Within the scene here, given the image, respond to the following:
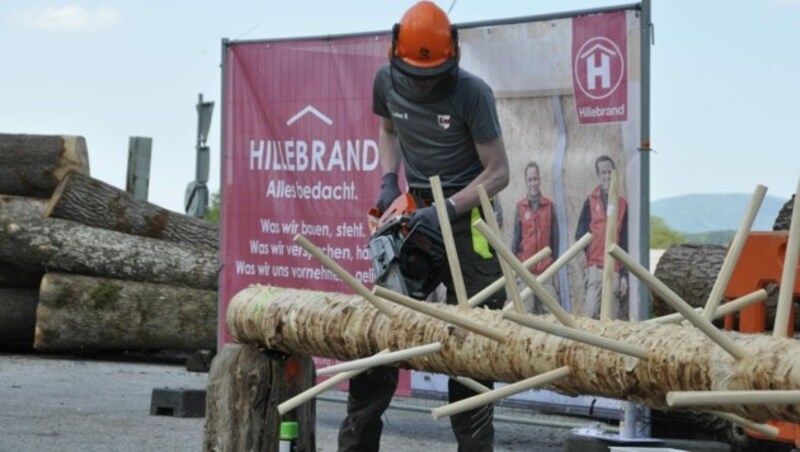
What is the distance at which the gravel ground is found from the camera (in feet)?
26.7

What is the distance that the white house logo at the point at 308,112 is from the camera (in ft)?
29.3

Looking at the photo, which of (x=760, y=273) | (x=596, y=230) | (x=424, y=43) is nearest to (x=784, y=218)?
(x=596, y=230)

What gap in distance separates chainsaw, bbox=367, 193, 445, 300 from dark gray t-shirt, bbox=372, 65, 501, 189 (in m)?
0.49

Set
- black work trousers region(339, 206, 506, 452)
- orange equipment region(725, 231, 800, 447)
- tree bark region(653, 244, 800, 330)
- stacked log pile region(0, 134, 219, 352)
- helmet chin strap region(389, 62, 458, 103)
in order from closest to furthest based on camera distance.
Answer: black work trousers region(339, 206, 506, 452) → helmet chin strap region(389, 62, 458, 103) → orange equipment region(725, 231, 800, 447) → tree bark region(653, 244, 800, 330) → stacked log pile region(0, 134, 219, 352)

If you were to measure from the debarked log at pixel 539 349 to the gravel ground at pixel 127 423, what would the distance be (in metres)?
3.21

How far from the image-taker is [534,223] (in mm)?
8188

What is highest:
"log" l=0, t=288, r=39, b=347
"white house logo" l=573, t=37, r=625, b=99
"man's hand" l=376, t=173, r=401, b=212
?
"white house logo" l=573, t=37, r=625, b=99

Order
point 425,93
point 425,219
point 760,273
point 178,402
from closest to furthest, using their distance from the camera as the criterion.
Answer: point 425,219, point 425,93, point 760,273, point 178,402

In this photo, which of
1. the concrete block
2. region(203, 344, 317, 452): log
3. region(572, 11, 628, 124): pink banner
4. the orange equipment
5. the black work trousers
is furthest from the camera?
the concrete block

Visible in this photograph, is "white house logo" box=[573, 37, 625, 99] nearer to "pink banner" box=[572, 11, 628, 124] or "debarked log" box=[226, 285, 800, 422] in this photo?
"pink banner" box=[572, 11, 628, 124]

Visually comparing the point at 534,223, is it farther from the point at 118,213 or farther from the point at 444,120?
the point at 118,213

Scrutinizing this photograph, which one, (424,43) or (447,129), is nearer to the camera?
(424,43)

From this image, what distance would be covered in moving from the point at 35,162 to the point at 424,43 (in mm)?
8932

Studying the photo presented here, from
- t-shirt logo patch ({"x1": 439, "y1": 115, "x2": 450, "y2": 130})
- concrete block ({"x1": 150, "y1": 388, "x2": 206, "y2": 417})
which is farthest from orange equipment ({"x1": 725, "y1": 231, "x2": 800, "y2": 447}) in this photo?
concrete block ({"x1": 150, "y1": 388, "x2": 206, "y2": 417})
